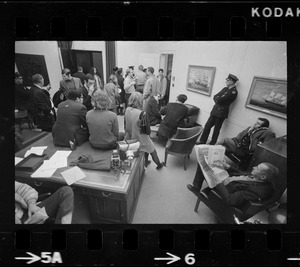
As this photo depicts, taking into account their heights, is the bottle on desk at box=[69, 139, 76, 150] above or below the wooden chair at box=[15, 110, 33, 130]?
below

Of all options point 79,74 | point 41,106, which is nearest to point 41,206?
point 41,106

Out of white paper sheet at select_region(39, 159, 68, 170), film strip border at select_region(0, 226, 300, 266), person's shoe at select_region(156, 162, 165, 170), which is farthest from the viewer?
person's shoe at select_region(156, 162, 165, 170)

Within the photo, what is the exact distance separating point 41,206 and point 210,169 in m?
1.36

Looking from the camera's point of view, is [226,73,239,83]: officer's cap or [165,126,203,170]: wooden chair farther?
[165,126,203,170]: wooden chair

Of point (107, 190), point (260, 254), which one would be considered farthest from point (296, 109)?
Result: point (107, 190)

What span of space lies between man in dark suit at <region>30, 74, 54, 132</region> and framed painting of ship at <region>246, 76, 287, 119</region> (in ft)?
5.24

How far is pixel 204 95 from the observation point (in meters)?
1.25

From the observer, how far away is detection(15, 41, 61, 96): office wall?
1.07m

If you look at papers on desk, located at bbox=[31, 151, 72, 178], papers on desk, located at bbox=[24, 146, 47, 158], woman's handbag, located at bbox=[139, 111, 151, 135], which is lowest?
papers on desk, located at bbox=[31, 151, 72, 178]

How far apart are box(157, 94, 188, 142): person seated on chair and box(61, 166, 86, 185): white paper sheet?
709mm

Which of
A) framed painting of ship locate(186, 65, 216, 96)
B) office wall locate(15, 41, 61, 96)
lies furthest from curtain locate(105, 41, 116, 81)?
framed painting of ship locate(186, 65, 216, 96)

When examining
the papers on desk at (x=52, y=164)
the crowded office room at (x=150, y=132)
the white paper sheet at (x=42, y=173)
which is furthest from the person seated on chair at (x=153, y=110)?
the white paper sheet at (x=42, y=173)
